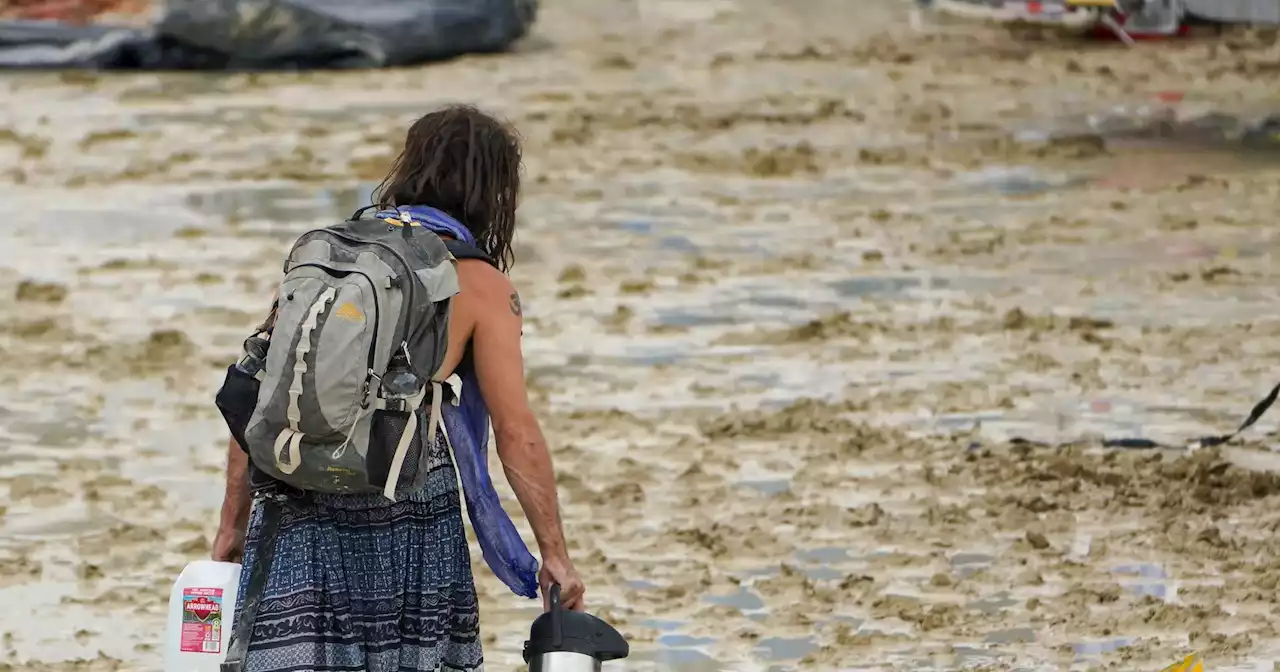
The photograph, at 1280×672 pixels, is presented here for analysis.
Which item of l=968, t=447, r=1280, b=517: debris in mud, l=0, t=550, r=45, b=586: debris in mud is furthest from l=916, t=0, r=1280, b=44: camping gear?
l=0, t=550, r=45, b=586: debris in mud

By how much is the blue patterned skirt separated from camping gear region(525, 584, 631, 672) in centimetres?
16

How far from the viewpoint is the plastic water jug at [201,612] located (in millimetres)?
3600

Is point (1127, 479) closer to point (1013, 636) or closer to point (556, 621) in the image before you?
point (1013, 636)

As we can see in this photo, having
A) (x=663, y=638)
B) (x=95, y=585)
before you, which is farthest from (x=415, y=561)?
(x=95, y=585)

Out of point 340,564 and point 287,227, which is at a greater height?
point 340,564

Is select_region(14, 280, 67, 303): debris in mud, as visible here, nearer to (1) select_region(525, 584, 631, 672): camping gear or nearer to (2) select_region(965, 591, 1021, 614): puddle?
(2) select_region(965, 591, 1021, 614): puddle

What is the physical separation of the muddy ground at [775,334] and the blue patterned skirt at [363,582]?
2.13m

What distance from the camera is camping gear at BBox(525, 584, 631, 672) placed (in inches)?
139

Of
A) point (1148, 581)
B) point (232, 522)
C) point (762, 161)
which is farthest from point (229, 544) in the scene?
point (762, 161)

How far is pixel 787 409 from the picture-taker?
8.47m

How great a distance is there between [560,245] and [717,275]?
1104 mm

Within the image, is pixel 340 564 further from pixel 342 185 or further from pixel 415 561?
pixel 342 185

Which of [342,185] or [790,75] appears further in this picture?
[790,75]

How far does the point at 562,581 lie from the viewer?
360 centimetres
